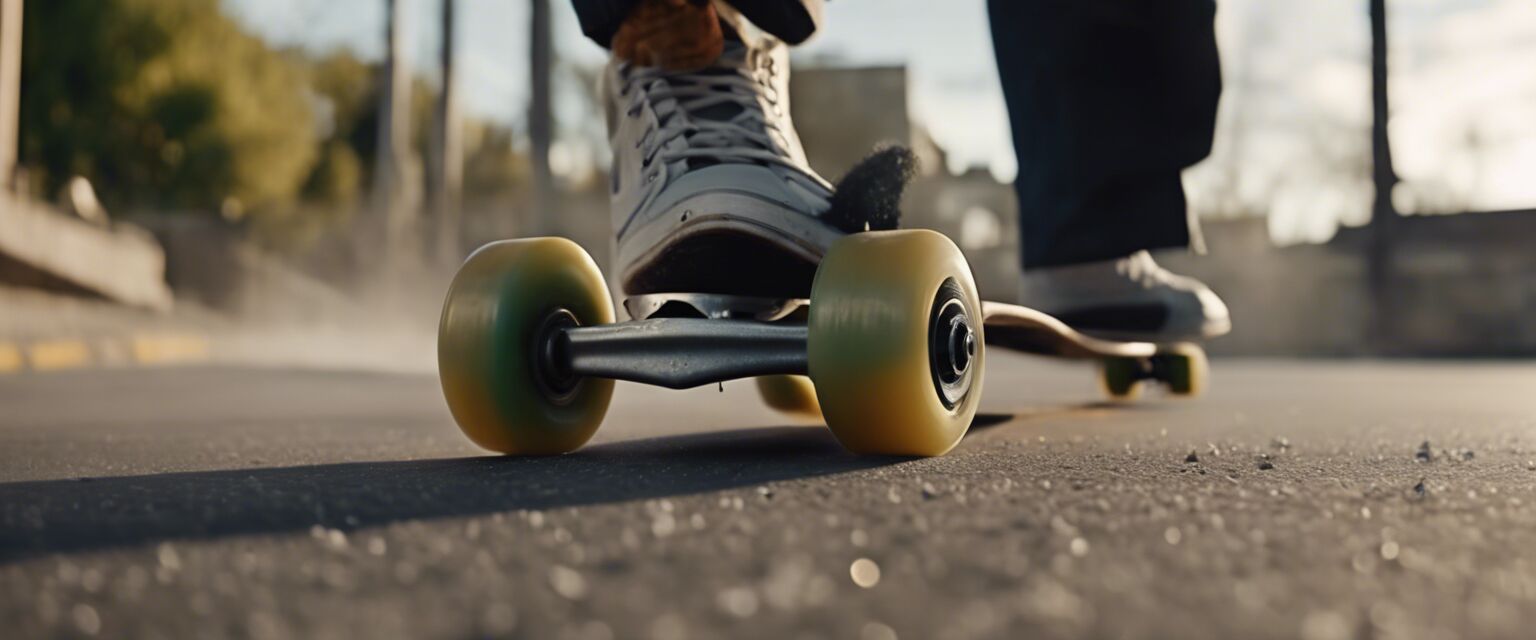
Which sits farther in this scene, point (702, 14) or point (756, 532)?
point (702, 14)

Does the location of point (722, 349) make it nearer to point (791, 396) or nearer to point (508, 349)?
point (508, 349)

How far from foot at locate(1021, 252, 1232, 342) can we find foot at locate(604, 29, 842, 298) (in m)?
0.74

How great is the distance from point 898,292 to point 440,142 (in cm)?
1198

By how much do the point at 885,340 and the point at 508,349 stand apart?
0.50m

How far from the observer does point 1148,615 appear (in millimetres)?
618

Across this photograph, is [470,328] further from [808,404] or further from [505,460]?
[808,404]

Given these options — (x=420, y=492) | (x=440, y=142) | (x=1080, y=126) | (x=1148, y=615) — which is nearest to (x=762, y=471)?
(x=420, y=492)

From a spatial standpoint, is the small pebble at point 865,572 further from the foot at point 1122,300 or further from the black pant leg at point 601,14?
the foot at point 1122,300

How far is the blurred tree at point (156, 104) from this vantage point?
1438 centimetres

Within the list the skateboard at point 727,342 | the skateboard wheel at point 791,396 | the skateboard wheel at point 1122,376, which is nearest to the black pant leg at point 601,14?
the skateboard at point 727,342

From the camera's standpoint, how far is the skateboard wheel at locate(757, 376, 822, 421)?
2332 millimetres

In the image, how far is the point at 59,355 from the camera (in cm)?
662

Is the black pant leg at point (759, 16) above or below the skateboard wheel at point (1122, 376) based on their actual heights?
above

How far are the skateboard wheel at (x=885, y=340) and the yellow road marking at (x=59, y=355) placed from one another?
6.14 m
